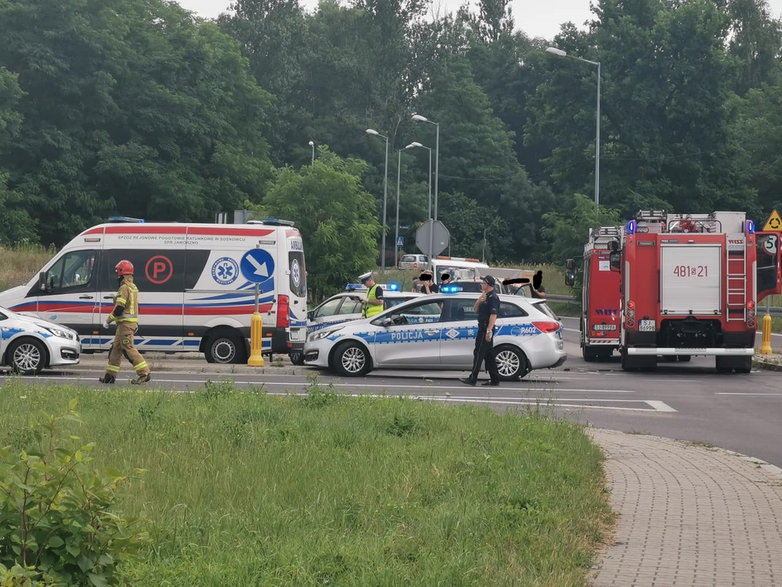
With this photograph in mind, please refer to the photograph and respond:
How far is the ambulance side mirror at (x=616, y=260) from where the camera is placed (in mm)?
26109

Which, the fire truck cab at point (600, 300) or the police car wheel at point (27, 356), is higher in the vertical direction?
the fire truck cab at point (600, 300)

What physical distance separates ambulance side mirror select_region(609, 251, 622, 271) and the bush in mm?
21388

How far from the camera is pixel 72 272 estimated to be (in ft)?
78.4

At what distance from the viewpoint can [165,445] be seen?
10586mm

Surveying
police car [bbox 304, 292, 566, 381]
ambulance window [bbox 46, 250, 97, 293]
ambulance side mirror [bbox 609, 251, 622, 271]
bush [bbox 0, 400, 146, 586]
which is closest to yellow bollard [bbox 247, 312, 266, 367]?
police car [bbox 304, 292, 566, 381]

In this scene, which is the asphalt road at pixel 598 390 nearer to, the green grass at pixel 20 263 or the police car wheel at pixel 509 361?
the police car wheel at pixel 509 361

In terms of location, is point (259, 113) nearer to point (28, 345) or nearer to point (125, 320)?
point (28, 345)

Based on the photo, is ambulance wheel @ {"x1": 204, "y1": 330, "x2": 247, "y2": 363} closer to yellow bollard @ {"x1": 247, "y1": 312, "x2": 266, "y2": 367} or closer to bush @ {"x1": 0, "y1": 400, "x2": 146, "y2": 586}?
yellow bollard @ {"x1": 247, "y1": 312, "x2": 266, "y2": 367}

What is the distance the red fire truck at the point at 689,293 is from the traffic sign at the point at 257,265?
22.6 ft

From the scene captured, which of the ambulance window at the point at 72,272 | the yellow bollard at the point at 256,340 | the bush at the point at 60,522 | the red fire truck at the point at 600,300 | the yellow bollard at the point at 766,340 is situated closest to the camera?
the bush at the point at 60,522

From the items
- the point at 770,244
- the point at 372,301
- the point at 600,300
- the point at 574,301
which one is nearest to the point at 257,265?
the point at 372,301

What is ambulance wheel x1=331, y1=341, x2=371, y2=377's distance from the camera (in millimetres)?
→ 22344

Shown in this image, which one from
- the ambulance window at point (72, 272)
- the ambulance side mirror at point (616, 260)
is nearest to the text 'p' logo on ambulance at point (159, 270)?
the ambulance window at point (72, 272)

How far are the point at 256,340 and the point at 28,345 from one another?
4.07 metres
